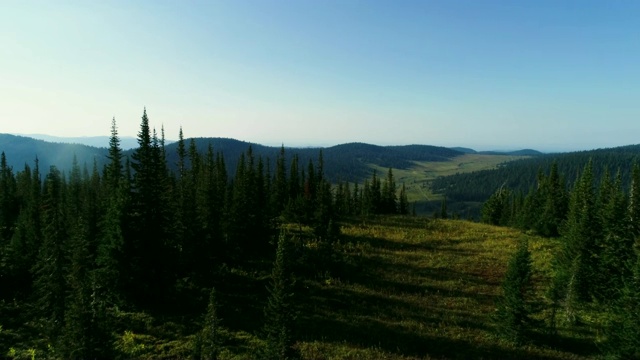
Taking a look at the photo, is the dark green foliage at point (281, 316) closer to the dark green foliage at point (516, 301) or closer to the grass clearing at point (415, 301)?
the grass clearing at point (415, 301)

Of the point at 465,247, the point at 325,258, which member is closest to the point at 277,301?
the point at 325,258

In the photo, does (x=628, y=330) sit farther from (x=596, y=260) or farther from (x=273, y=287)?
(x=273, y=287)

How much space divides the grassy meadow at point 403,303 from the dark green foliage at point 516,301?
92 centimetres

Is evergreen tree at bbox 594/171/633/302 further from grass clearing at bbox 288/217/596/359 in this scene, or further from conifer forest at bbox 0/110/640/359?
grass clearing at bbox 288/217/596/359

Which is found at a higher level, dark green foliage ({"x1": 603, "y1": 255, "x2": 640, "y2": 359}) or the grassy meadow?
dark green foliage ({"x1": 603, "y1": 255, "x2": 640, "y2": 359})

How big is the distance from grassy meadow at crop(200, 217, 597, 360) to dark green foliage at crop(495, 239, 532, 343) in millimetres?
921

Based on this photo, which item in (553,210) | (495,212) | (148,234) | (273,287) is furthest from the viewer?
(495,212)

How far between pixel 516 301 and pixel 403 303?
1120cm

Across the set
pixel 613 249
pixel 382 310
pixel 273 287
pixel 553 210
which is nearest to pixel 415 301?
pixel 382 310

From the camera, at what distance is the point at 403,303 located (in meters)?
32.9

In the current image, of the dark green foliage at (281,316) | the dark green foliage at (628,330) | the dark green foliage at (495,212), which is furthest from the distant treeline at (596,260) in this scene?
the dark green foliage at (495,212)

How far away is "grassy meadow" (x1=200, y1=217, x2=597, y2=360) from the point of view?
2370 centimetres

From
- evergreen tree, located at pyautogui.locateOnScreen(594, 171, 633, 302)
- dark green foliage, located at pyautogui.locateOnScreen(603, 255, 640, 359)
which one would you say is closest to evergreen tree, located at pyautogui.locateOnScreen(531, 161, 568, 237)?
evergreen tree, located at pyautogui.locateOnScreen(594, 171, 633, 302)

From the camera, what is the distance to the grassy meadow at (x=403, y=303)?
23.7 meters
